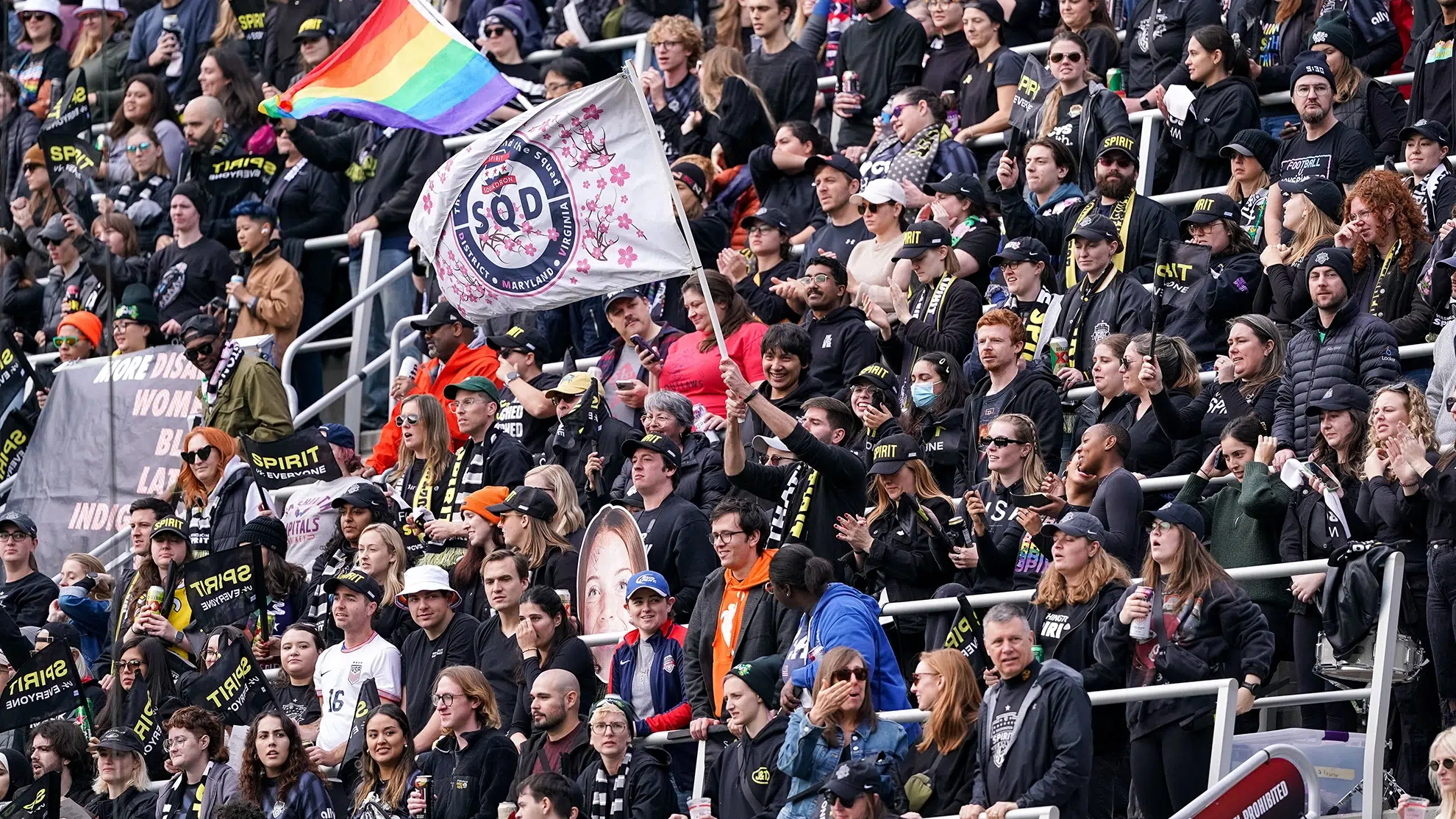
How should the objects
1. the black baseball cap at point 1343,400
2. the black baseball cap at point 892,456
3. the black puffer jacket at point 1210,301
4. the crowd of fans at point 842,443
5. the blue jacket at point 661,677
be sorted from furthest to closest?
the black puffer jacket at point 1210,301, the black baseball cap at point 892,456, the blue jacket at point 661,677, the black baseball cap at point 1343,400, the crowd of fans at point 842,443

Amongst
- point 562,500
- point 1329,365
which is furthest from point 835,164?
point 1329,365

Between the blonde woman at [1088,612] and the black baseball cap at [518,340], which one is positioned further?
the black baseball cap at [518,340]

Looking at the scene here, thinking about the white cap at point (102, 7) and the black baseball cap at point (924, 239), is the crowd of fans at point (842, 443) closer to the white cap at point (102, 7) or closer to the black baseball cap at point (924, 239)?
the black baseball cap at point (924, 239)

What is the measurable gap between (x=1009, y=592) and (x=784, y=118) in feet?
20.0

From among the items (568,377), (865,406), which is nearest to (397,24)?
(568,377)

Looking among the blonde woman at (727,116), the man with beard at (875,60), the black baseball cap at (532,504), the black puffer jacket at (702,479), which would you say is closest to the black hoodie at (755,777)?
the black baseball cap at (532,504)

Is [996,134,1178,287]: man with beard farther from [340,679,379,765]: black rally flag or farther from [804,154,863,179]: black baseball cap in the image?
[340,679,379,765]: black rally flag

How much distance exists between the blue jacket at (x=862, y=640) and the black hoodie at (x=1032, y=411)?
1.69 metres

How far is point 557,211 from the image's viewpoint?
1340 centimetres

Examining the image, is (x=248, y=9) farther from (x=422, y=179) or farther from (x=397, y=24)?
(x=397, y=24)

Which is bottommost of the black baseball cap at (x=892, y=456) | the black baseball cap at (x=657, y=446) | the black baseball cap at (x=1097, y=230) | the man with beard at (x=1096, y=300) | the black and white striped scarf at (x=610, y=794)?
the black and white striped scarf at (x=610, y=794)

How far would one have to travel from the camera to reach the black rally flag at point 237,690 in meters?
13.8

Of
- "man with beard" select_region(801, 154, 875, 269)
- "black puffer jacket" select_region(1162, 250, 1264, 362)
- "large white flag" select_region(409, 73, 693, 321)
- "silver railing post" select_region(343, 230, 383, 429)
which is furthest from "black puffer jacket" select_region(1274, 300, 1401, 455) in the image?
"silver railing post" select_region(343, 230, 383, 429)

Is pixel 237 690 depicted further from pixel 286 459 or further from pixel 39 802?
pixel 286 459
